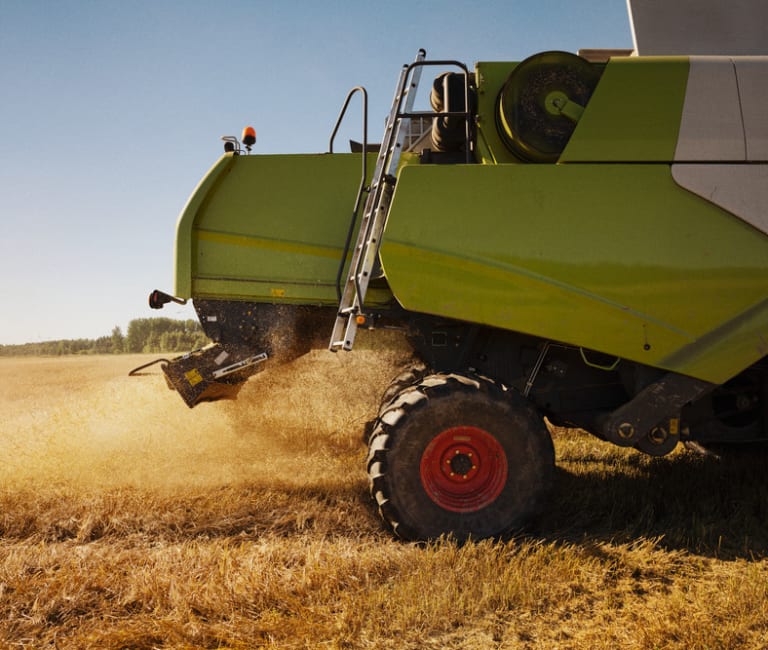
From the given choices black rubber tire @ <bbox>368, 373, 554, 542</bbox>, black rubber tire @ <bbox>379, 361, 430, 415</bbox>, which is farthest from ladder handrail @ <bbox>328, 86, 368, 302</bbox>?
black rubber tire @ <bbox>379, 361, 430, 415</bbox>

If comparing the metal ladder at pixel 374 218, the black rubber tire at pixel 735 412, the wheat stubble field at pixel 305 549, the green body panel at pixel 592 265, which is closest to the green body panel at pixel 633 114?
the green body panel at pixel 592 265

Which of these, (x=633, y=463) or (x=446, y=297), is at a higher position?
(x=446, y=297)

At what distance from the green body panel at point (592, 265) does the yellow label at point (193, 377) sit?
1.53m

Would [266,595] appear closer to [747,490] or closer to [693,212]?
[693,212]

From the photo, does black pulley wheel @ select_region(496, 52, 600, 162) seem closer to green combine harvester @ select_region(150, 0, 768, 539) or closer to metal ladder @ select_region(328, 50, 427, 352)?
green combine harvester @ select_region(150, 0, 768, 539)

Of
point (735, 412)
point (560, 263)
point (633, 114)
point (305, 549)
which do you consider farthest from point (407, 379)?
point (633, 114)

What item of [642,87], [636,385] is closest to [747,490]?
[636,385]

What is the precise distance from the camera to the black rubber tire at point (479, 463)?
344 centimetres

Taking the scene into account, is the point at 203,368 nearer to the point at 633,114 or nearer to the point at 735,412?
the point at 633,114

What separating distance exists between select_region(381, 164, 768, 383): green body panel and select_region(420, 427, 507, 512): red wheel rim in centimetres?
67

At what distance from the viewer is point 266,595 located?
8.87ft

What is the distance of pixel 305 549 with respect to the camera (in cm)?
332

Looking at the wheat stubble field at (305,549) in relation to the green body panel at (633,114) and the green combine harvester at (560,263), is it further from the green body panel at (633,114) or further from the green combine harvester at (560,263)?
the green body panel at (633,114)

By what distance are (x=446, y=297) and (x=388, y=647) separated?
1.86m
